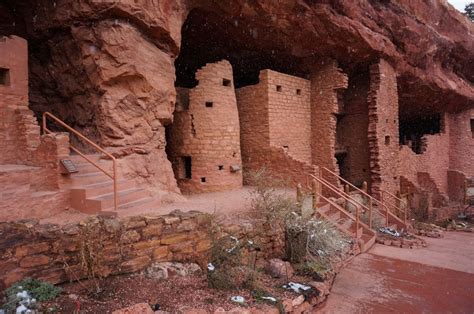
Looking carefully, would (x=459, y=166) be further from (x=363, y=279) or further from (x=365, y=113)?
(x=363, y=279)

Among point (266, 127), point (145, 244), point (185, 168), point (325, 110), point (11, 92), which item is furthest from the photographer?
point (325, 110)

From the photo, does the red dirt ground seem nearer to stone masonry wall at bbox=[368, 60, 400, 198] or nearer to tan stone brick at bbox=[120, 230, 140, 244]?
tan stone brick at bbox=[120, 230, 140, 244]

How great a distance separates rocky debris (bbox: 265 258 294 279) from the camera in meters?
5.04

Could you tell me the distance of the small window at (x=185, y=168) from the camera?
1002cm

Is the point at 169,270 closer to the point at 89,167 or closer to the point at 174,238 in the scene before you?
the point at 174,238

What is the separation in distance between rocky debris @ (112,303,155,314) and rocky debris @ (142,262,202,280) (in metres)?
0.88

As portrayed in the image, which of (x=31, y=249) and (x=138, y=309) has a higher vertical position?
(x=31, y=249)

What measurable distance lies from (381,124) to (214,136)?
7.52 m

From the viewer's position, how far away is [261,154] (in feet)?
35.4

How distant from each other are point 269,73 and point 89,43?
5657 mm

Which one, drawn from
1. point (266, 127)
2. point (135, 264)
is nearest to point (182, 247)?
point (135, 264)

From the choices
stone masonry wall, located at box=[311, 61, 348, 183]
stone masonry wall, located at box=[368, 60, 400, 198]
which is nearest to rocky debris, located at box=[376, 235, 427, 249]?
stone masonry wall, located at box=[311, 61, 348, 183]

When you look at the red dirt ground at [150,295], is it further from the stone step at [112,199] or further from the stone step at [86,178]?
the stone step at [86,178]

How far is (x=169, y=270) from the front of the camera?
448 cm
